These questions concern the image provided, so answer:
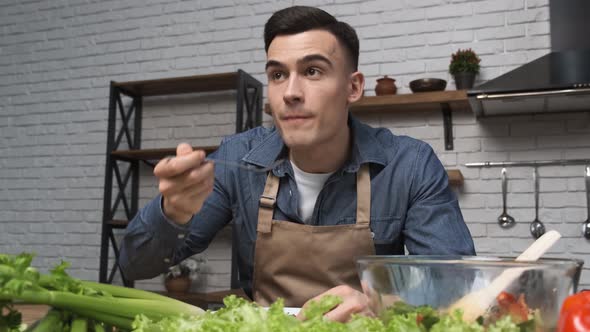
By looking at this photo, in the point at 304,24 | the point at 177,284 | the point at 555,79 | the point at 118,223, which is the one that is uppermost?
the point at 555,79

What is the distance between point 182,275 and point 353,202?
203cm

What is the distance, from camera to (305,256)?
1459mm

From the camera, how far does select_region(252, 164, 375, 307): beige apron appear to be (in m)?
1.44

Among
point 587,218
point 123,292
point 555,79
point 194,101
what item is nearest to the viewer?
point 123,292

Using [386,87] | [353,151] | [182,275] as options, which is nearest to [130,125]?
[182,275]

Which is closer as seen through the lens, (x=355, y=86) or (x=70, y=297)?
(x=70, y=297)

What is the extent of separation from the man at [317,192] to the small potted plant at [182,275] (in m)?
1.78

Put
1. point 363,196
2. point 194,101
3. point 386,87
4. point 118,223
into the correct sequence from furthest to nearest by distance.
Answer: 1. point 194,101
2. point 118,223
3. point 386,87
4. point 363,196

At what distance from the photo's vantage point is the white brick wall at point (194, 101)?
300 centimetres

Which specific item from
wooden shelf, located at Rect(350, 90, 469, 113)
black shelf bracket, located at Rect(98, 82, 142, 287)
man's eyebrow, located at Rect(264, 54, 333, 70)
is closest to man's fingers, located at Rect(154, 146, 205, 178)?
man's eyebrow, located at Rect(264, 54, 333, 70)

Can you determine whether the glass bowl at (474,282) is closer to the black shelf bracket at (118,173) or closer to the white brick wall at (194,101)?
the white brick wall at (194,101)

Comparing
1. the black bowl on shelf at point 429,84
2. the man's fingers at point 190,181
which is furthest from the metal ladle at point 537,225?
the man's fingers at point 190,181

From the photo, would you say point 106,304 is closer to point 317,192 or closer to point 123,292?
point 123,292

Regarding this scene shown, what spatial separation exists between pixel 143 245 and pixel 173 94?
2.61 meters
